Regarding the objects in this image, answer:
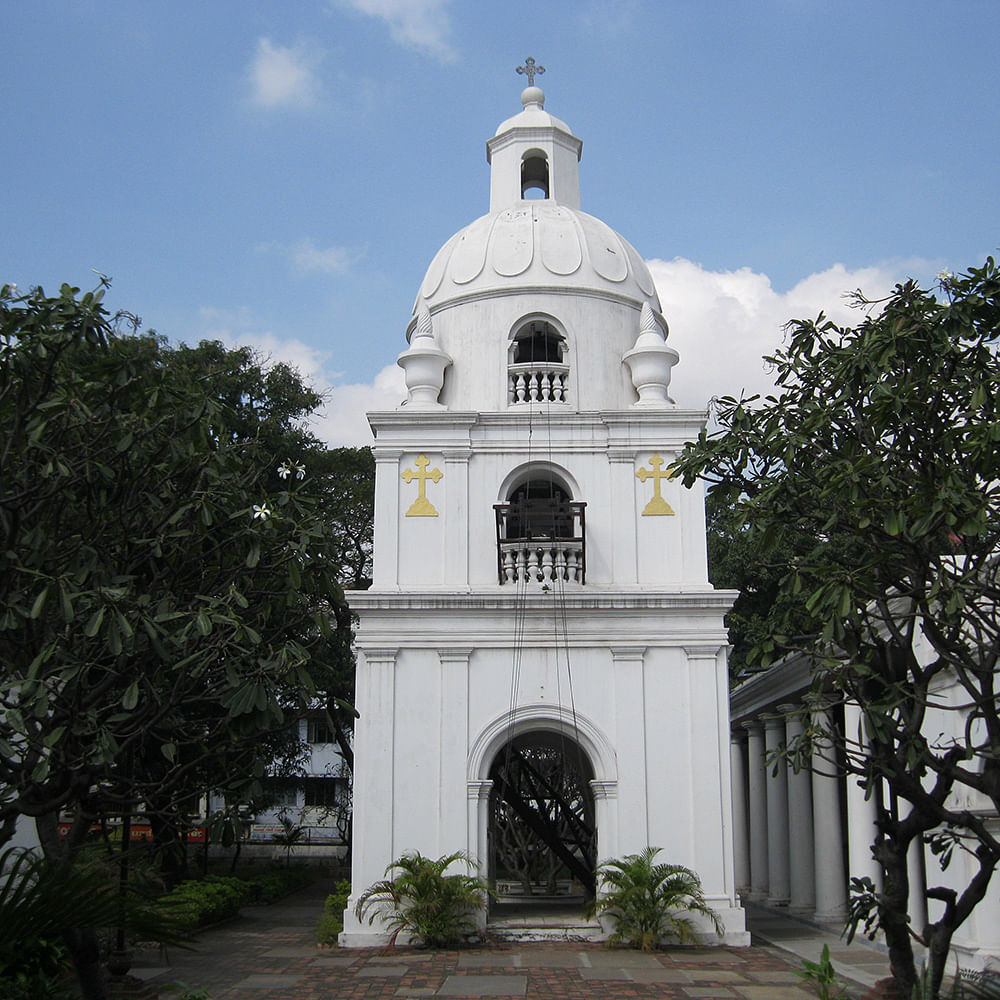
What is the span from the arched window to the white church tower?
0.05 meters

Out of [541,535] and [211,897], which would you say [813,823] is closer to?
[541,535]

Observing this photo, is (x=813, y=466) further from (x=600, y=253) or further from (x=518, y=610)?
(x=600, y=253)

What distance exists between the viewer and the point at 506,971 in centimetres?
1502

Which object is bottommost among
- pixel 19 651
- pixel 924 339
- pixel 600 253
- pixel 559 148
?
pixel 19 651

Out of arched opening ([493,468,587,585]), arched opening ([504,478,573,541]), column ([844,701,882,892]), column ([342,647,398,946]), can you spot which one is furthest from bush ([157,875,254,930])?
column ([844,701,882,892])

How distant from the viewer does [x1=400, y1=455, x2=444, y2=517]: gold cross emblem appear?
18.6 metres

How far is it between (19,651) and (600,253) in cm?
1406

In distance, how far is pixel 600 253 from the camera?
2062 cm

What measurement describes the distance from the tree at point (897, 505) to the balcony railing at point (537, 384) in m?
8.17

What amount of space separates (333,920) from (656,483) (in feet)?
26.9

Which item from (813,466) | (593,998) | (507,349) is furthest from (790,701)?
(813,466)

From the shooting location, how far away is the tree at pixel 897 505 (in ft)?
30.6

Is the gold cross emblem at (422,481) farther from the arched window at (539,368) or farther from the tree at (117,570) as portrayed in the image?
the tree at (117,570)

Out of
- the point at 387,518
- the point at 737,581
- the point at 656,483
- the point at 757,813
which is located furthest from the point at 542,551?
the point at 737,581
